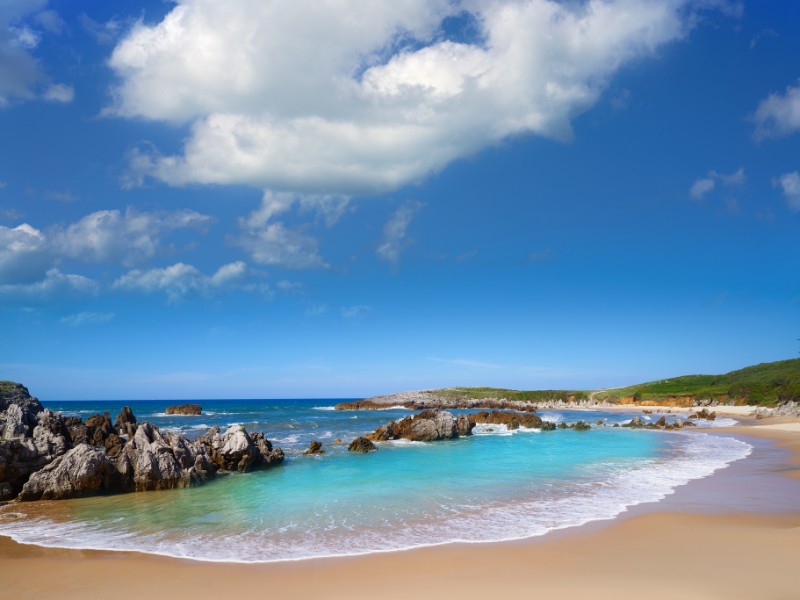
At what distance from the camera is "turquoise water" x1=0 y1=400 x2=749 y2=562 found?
13.1 metres

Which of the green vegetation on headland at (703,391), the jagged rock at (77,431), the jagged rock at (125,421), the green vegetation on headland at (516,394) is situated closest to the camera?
the jagged rock at (77,431)

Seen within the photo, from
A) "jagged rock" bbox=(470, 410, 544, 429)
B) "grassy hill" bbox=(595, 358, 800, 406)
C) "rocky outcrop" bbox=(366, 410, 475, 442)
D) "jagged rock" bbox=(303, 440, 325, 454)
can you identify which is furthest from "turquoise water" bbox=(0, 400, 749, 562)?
"grassy hill" bbox=(595, 358, 800, 406)

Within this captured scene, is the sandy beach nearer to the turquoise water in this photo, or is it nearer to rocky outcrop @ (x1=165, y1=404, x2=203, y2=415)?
the turquoise water

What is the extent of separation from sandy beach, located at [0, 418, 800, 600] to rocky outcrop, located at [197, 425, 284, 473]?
41.1 ft

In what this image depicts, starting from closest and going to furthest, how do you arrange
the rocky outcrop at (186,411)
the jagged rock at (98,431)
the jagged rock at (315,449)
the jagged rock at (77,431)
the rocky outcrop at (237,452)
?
1. the rocky outcrop at (237,452)
2. the jagged rock at (77,431)
3. the jagged rock at (315,449)
4. the jagged rock at (98,431)
5. the rocky outcrop at (186,411)

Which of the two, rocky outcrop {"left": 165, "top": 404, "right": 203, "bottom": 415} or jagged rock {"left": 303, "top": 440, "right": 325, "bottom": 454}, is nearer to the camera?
jagged rock {"left": 303, "top": 440, "right": 325, "bottom": 454}

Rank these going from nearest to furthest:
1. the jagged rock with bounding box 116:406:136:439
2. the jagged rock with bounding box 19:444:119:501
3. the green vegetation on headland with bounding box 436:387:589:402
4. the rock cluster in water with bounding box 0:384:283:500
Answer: the jagged rock with bounding box 19:444:119:501 → the rock cluster in water with bounding box 0:384:283:500 → the jagged rock with bounding box 116:406:136:439 → the green vegetation on headland with bounding box 436:387:589:402

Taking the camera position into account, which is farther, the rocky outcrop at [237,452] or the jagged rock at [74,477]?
the rocky outcrop at [237,452]

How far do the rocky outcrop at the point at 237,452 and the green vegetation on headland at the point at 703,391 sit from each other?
71006 millimetres

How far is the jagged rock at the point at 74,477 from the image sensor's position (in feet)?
61.6

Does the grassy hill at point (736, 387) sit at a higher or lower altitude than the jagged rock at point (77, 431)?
lower

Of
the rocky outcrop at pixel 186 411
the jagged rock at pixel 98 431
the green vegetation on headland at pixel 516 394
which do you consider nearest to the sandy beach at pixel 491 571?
the jagged rock at pixel 98 431

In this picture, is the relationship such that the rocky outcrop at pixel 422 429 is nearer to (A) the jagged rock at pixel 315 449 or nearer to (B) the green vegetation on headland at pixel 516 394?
(A) the jagged rock at pixel 315 449

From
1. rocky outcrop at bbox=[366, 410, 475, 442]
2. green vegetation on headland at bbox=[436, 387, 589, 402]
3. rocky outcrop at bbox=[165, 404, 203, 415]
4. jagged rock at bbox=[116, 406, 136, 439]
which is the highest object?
jagged rock at bbox=[116, 406, 136, 439]
